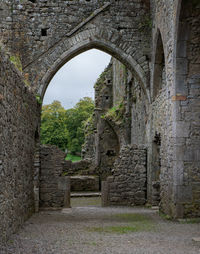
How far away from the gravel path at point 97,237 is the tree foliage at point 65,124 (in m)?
22.4

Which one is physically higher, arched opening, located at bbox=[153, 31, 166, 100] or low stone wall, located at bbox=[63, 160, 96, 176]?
arched opening, located at bbox=[153, 31, 166, 100]

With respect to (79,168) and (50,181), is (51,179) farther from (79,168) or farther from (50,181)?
(79,168)

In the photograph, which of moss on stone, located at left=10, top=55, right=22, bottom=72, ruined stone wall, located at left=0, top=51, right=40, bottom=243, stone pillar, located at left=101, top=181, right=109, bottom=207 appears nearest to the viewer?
ruined stone wall, located at left=0, top=51, right=40, bottom=243

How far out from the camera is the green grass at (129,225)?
21.4 ft

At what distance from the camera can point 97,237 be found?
5.89 metres

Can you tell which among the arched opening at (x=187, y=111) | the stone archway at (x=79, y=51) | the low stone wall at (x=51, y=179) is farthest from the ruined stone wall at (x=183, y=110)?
the low stone wall at (x=51, y=179)

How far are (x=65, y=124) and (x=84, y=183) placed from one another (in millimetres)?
20266

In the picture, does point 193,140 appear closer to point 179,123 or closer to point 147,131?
point 179,123

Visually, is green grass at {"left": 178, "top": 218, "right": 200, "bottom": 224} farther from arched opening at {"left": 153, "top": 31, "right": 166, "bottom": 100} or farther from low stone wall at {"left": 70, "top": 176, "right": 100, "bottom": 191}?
low stone wall at {"left": 70, "top": 176, "right": 100, "bottom": 191}

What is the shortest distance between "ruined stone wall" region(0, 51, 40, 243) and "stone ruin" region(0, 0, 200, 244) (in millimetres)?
16

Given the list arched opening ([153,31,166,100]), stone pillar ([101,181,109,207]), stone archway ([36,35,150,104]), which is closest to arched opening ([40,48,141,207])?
stone archway ([36,35,150,104])

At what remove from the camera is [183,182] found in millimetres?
7559

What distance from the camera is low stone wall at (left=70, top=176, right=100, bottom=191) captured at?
53.5 feet

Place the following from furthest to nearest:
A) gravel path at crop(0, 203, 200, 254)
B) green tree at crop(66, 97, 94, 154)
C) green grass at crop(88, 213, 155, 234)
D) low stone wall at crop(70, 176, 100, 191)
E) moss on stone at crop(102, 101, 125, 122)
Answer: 1. green tree at crop(66, 97, 94, 154)
2. moss on stone at crop(102, 101, 125, 122)
3. low stone wall at crop(70, 176, 100, 191)
4. green grass at crop(88, 213, 155, 234)
5. gravel path at crop(0, 203, 200, 254)
